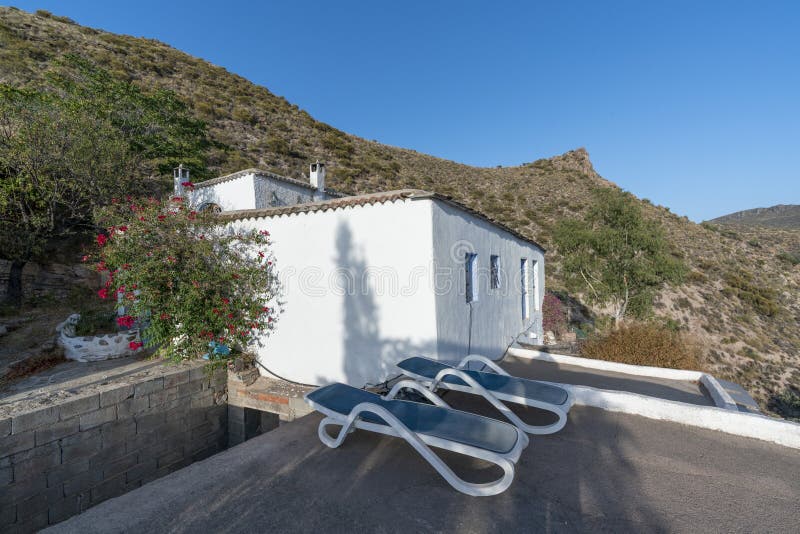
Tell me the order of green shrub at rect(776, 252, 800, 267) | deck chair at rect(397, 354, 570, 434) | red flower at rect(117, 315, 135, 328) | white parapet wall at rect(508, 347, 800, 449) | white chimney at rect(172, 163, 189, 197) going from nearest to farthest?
white parapet wall at rect(508, 347, 800, 449) < deck chair at rect(397, 354, 570, 434) < red flower at rect(117, 315, 135, 328) < white chimney at rect(172, 163, 189, 197) < green shrub at rect(776, 252, 800, 267)

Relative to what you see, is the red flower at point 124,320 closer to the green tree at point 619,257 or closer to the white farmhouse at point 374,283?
the white farmhouse at point 374,283

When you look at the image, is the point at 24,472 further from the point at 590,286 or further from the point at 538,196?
the point at 538,196

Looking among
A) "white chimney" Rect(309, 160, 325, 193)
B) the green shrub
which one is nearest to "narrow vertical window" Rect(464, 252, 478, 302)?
"white chimney" Rect(309, 160, 325, 193)

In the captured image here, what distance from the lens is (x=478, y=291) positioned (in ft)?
21.4

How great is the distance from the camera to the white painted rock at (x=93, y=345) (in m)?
7.16

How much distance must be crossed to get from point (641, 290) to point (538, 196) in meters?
20.1

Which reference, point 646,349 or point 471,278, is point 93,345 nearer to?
point 471,278

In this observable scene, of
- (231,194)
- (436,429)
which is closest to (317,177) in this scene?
(231,194)

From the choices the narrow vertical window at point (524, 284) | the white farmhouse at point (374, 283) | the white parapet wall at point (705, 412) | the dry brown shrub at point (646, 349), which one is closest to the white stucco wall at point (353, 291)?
the white farmhouse at point (374, 283)

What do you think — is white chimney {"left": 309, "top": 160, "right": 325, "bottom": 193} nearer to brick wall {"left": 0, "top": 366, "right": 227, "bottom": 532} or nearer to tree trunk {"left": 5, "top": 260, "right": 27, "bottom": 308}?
brick wall {"left": 0, "top": 366, "right": 227, "bottom": 532}

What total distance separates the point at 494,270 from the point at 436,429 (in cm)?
525

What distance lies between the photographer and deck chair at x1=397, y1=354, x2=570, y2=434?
362 centimetres

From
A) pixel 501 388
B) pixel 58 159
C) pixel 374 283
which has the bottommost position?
pixel 501 388

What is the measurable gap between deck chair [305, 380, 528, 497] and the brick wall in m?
3.83
